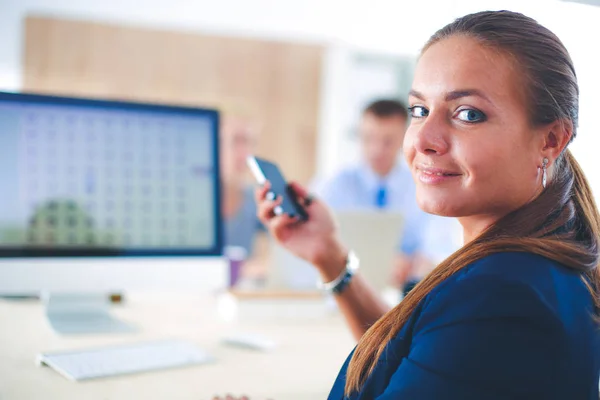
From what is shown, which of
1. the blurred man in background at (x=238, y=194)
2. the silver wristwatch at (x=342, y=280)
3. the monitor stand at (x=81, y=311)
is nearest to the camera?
the silver wristwatch at (x=342, y=280)

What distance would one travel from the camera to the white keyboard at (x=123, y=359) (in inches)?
46.6

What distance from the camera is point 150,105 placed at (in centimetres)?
156

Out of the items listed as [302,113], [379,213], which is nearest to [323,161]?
[302,113]

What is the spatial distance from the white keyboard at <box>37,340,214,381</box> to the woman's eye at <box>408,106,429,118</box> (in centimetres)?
69

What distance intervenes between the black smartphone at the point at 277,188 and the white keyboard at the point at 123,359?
36 cm

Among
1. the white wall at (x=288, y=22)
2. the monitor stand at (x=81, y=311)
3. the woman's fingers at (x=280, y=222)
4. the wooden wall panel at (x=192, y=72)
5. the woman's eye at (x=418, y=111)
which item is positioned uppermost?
the white wall at (x=288, y=22)

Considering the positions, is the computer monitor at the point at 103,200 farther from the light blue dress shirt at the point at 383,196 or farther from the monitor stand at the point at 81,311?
the light blue dress shirt at the point at 383,196

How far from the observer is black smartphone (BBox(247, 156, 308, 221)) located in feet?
4.63

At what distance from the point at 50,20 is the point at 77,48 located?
0.76ft

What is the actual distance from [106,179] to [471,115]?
966mm

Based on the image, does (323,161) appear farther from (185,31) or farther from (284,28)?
(185,31)

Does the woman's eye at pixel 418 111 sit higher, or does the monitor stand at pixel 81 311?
the woman's eye at pixel 418 111

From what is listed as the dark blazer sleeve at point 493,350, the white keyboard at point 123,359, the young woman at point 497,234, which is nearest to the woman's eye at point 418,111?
the young woman at point 497,234

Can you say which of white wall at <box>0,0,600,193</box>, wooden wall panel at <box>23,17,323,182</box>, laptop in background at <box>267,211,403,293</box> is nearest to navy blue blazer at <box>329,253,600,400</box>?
laptop in background at <box>267,211,403,293</box>
